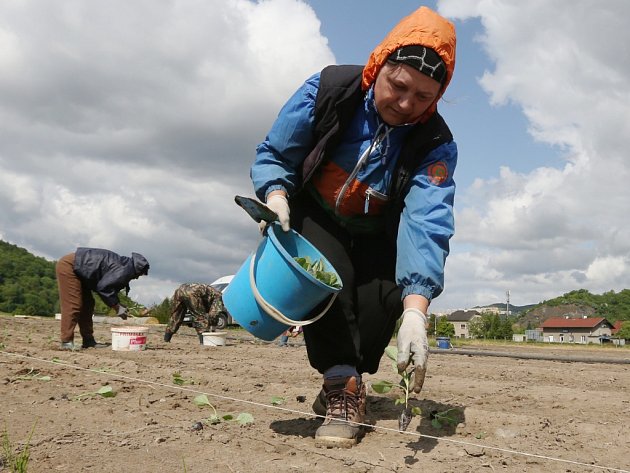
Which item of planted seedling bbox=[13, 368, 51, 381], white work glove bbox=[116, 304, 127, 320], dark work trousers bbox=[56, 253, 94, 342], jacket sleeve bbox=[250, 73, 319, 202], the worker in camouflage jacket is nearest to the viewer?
jacket sleeve bbox=[250, 73, 319, 202]

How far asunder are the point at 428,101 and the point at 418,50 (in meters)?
0.23

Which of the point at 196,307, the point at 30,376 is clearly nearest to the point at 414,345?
the point at 30,376

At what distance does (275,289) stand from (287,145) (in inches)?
28.0

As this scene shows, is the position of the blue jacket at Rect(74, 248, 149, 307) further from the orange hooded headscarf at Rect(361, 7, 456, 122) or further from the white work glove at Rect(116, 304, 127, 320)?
the orange hooded headscarf at Rect(361, 7, 456, 122)

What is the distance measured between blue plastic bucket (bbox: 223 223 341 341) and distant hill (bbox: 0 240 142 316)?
98.1 feet

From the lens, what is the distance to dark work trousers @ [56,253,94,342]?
7.02 m

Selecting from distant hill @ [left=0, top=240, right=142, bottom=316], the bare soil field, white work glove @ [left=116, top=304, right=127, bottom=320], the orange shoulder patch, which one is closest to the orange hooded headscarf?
the orange shoulder patch

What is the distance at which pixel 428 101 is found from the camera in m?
2.43

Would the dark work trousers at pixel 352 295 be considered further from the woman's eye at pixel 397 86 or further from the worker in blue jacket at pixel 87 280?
the worker in blue jacket at pixel 87 280

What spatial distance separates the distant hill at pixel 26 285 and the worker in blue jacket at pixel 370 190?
2977 centimetres

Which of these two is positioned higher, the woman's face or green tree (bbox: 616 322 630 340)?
green tree (bbox: 616 322 630 340)

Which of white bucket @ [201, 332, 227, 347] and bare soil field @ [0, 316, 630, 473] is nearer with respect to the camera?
→ bare soil field @ [0, 316, 630, 473]

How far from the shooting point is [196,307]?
980 cm

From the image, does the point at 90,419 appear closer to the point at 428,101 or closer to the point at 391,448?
the point at 391,448
